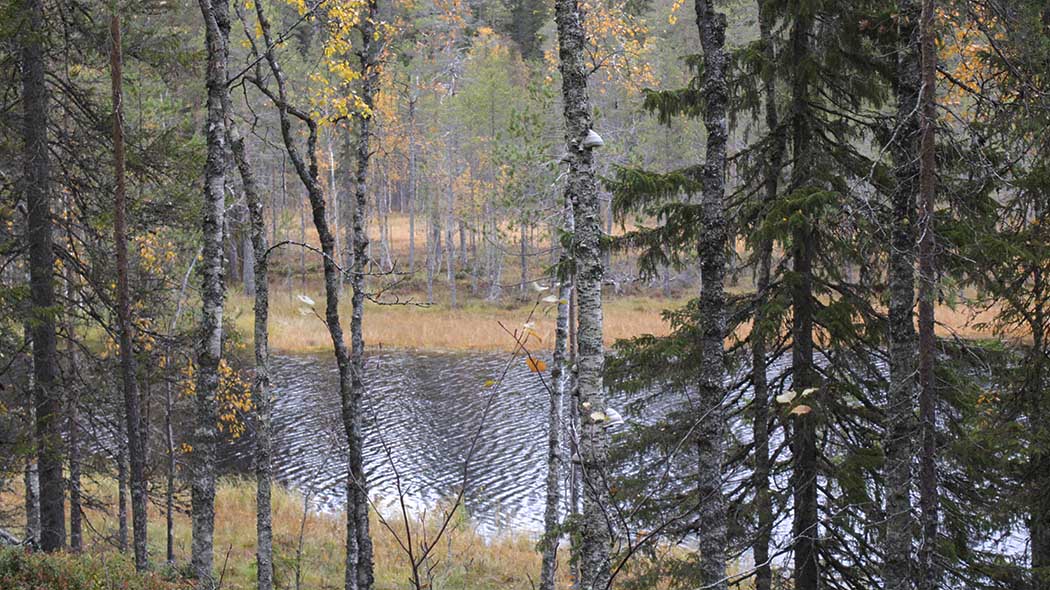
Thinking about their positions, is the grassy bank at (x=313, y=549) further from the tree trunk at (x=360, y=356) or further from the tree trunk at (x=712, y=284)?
the tree trunk at (x=712, y=284)

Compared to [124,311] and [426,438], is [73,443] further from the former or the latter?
[426,438]

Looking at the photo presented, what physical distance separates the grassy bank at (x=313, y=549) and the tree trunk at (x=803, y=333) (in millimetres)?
4677

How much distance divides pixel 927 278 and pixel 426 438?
1700 cm

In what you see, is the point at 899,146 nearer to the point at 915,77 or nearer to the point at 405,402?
the point at 915,77

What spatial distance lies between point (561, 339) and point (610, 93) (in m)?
31.5

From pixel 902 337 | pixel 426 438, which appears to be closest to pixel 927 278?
pixel 902 337

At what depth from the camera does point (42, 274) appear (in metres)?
9.26

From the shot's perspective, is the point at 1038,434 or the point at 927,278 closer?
the point at 927,278

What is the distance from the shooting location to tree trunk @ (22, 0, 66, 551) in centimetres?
905

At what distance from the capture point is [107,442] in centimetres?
1931

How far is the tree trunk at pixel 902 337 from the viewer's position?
620 centimetres

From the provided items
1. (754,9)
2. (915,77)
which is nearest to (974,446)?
(915,77)

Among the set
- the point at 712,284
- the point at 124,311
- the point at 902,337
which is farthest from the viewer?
the point at 124,311

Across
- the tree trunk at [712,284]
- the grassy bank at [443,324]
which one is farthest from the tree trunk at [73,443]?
the grassy bank at [443,324]
